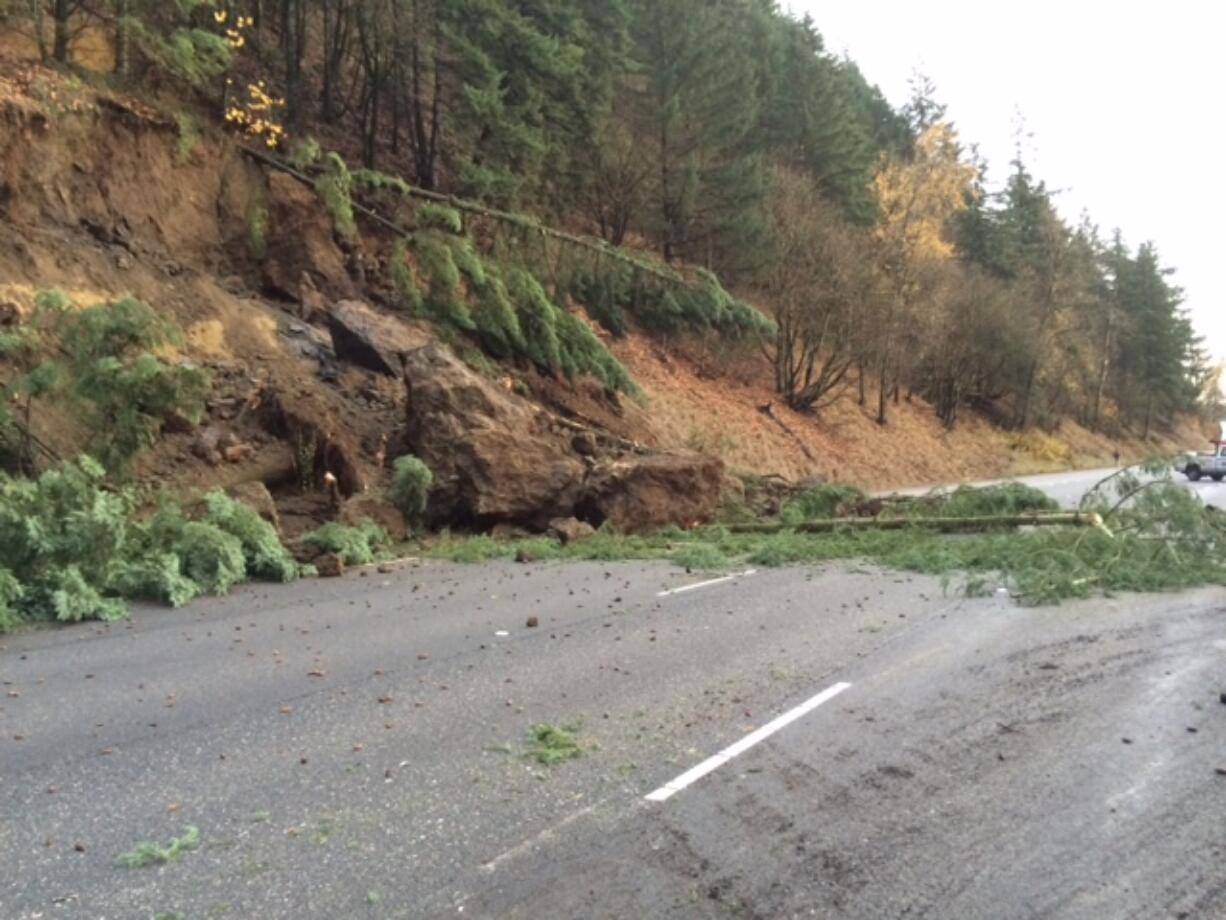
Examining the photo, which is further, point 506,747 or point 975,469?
point 975,469

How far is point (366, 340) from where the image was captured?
18312 mm

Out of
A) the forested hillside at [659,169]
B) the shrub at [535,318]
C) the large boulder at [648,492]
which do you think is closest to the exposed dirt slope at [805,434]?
the forested hillside at [659,169]

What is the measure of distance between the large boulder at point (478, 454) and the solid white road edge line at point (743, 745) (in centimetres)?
960

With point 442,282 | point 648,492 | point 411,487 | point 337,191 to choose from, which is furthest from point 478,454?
point 337,191

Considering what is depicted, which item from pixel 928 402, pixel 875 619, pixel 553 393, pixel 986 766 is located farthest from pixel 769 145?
pixel 986 766

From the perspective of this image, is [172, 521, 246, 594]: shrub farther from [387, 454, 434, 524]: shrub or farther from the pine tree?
the pine tree

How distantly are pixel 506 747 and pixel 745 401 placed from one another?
93.6ft

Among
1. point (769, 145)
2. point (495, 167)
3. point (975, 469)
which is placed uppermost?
point (769, 145)

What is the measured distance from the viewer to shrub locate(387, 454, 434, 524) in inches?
Answer: 593

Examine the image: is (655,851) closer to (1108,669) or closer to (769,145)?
(1108,669)

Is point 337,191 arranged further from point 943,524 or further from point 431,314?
point 943,524

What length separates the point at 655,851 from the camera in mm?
4270

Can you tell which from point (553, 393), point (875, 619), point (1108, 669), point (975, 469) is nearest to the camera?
point (1108, 669)

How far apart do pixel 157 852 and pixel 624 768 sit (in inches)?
88.2
